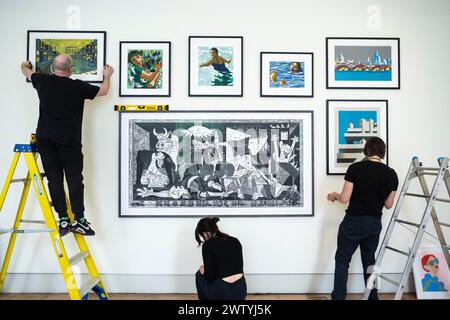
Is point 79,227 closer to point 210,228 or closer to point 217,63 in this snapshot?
point 210,228

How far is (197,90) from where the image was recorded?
3490 mm

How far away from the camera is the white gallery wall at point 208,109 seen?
348 centimetres

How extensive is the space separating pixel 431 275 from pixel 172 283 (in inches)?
88.2

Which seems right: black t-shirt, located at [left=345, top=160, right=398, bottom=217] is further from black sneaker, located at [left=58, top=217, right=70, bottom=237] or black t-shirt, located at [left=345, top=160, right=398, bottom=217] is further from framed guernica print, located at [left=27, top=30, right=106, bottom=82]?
framed guernica print, located at [left=27, top=30, right=106, bottom=82]

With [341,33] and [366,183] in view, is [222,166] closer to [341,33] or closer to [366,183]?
[366,183]

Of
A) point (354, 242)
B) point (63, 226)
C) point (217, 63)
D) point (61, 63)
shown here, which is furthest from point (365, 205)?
point (61, 63)

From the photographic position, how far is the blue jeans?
300 centimetres

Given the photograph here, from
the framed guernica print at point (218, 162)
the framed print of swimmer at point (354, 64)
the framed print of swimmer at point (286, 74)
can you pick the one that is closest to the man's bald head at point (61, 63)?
the framed guernica print at point (218, 162)

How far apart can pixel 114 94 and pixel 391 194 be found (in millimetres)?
2474

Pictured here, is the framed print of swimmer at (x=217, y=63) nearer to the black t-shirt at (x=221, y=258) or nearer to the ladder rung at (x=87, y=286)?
the black t-shirt at (x=221, y=258)

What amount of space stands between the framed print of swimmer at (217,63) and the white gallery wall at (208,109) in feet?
0.23

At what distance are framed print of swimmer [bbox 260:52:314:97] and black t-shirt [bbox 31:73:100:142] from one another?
5.16ft

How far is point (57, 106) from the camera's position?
301cm

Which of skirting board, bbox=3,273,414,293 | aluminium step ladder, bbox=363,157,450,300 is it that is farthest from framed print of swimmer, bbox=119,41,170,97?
aluminium step ladder, bbox=363,157,450,300
